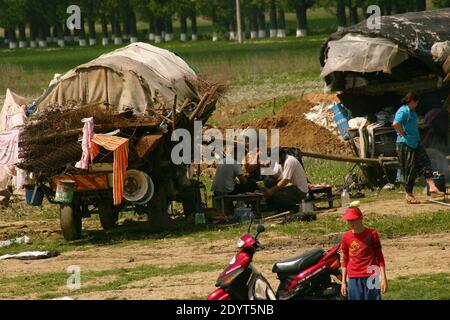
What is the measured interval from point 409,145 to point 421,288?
7.29m

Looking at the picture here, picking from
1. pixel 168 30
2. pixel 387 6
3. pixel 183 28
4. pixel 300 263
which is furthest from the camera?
pixel 168 30

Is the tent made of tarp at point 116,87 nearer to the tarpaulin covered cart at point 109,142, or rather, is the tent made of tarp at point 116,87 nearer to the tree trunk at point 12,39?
the tarpaulin covered cart at point 109,142

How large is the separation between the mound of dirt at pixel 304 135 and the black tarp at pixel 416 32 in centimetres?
354

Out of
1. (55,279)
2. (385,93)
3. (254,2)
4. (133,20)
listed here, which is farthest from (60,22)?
(55,279)

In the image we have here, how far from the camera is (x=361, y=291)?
12.3 m

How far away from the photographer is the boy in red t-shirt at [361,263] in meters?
12.3

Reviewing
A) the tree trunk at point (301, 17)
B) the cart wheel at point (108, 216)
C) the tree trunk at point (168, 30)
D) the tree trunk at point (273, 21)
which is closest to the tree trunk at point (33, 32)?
the tree trunk at point (168, 30)

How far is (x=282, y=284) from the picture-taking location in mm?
12703

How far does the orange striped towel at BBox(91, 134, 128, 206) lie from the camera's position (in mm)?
19703

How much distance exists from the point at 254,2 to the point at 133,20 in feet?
45.2

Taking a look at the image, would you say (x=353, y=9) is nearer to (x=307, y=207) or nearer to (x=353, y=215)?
(x=307, y=207)

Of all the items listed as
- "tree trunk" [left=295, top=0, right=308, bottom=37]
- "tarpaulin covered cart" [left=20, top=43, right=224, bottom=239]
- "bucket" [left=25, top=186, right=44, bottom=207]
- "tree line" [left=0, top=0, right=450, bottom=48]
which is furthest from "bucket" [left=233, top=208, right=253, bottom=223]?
"tree line" [left=0, top=0, right=450, bottom=48]

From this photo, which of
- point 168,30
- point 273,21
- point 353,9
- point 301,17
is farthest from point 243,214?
point 168,30
